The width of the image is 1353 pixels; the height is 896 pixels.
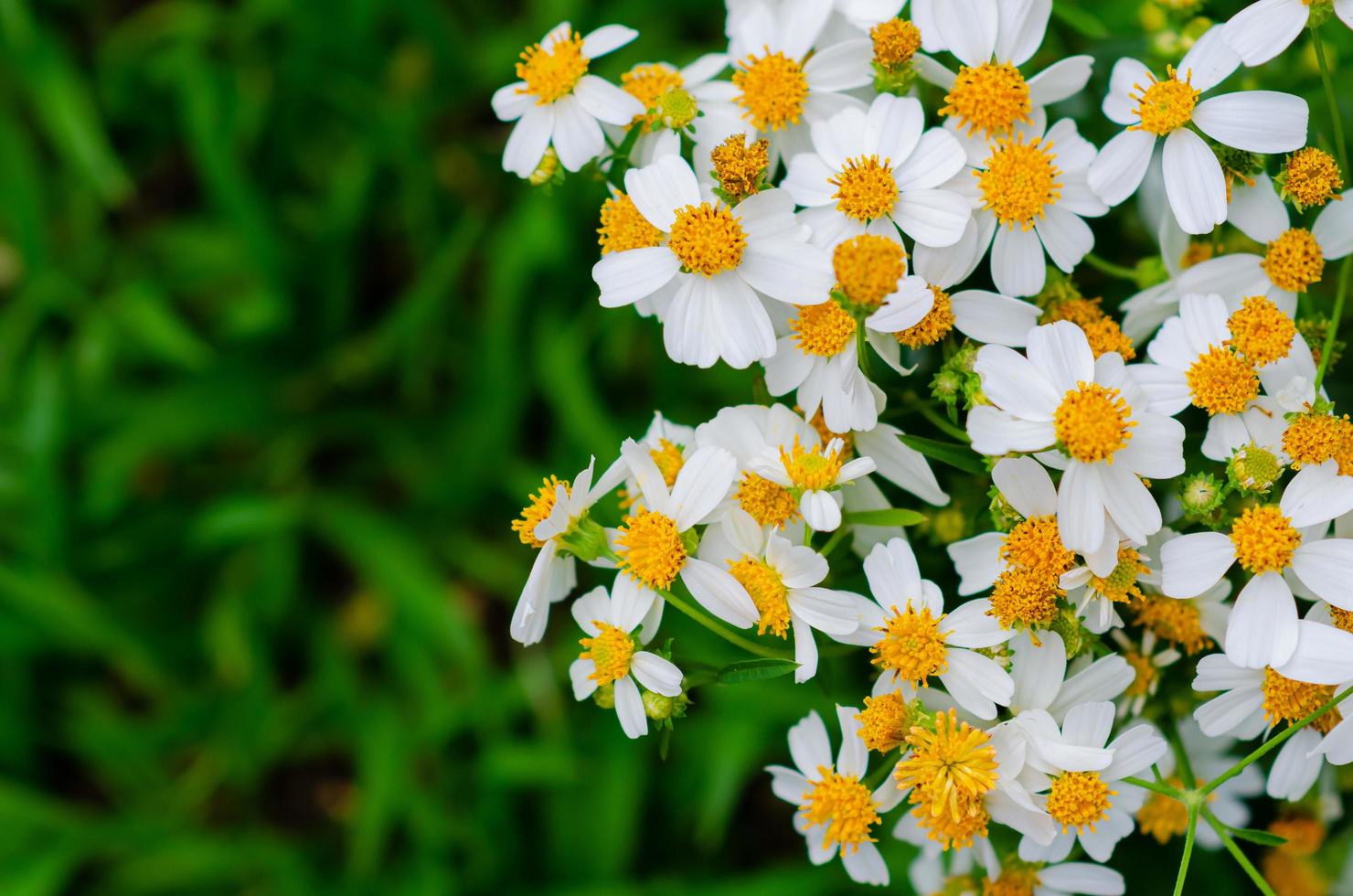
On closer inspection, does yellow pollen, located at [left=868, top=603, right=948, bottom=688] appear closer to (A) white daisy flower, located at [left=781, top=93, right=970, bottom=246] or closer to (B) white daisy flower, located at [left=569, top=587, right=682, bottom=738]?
(B) white daisy flower, located at [left=569, top=587, right=682, bottom=738]

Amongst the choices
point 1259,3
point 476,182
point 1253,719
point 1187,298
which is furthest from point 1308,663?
point 476,182

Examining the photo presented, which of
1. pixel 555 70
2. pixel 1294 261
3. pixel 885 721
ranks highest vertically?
pixel 555 70

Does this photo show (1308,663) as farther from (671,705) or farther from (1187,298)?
(671,705)

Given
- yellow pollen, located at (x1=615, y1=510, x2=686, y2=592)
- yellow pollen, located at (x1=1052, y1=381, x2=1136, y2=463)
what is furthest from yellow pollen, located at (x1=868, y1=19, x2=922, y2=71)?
yellow pollen, located at (x1=615, y1=510, x2=686, y2=592)

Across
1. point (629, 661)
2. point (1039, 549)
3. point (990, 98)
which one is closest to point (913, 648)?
point (1039, 549)

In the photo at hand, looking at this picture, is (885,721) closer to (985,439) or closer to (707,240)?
Answer: (985,439)

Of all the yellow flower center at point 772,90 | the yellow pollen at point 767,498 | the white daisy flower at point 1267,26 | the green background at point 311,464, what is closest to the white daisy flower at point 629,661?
the yellow pollen at point 767,498

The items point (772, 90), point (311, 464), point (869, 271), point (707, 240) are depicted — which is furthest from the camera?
point (311, 464)
